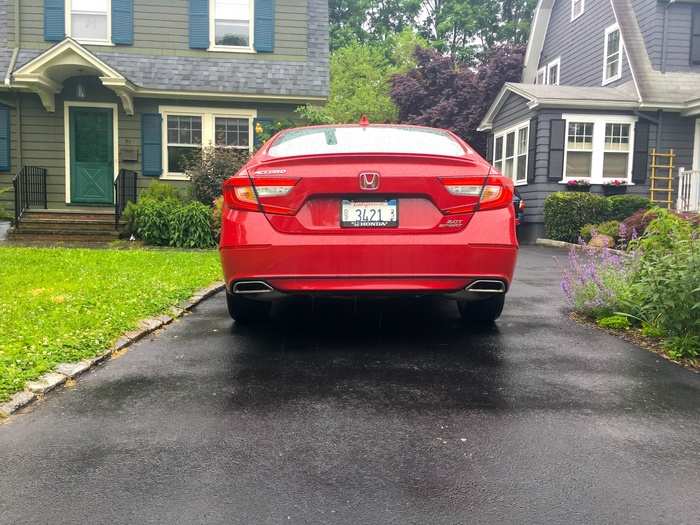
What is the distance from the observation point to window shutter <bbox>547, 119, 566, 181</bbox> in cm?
1781

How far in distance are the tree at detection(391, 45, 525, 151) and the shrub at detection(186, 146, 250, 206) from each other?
1436cm

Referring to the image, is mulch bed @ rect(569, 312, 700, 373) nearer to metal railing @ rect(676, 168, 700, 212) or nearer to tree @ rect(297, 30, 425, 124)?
metal railing @ rect(676, 168, 700, 212)

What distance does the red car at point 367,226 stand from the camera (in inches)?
169

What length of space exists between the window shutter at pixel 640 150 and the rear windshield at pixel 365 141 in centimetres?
1419

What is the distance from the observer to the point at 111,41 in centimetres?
1647

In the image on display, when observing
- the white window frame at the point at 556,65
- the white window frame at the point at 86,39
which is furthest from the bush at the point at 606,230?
the white window frame at the point at 86,39

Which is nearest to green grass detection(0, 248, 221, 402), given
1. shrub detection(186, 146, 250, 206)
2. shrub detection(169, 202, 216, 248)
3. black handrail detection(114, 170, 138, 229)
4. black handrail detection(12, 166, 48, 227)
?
shrub detection(169, 202, 216, 248)

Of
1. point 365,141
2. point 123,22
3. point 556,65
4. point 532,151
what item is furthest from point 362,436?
point 556,65

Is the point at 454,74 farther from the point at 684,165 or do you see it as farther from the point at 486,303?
the point at 486,303

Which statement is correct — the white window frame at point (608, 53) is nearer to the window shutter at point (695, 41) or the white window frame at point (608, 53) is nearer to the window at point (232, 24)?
the window shutter at point (695, 41)

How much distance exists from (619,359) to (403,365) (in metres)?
1.49

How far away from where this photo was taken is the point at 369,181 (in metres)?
4.31

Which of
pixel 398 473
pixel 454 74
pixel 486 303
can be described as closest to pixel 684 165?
pixel 454 74

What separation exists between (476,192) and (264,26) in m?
13.7
